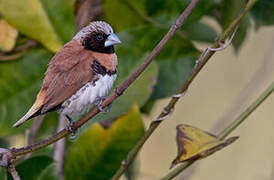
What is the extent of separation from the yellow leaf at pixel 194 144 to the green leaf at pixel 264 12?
1136mm

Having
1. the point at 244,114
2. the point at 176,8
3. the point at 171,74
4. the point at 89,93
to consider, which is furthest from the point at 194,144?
the point at 176,8

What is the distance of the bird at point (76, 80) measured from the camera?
2883 millimetres

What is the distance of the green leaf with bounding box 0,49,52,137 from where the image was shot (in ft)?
11.2

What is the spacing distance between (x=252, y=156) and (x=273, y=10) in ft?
4.52

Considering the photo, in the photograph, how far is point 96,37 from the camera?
3168mm

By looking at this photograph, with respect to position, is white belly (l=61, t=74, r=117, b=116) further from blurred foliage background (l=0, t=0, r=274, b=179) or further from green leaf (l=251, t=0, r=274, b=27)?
green leaf (l=251, t=0, r=274, b=27)

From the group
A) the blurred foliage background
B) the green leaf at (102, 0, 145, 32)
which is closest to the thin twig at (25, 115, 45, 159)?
the blurred foliage background

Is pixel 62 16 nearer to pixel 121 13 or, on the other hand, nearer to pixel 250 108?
pixel 121 13

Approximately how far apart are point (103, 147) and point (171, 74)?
20.3 inches

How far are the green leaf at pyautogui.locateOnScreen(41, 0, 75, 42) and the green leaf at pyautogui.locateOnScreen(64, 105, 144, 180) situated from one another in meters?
0.52

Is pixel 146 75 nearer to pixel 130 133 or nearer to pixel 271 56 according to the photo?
pixel 130 133

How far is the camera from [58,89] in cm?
289

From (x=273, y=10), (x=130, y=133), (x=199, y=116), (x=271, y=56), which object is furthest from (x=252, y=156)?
(x=130, y=133)

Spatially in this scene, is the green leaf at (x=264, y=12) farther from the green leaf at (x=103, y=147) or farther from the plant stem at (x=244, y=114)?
the plant stem at (x=244, y=114)
